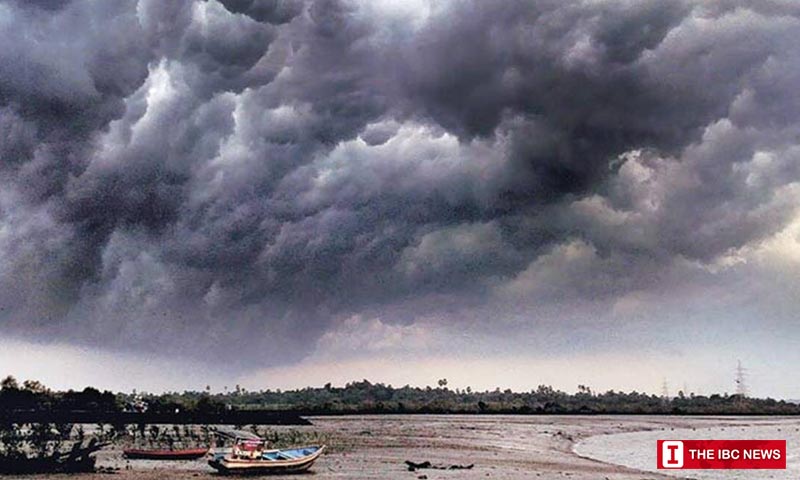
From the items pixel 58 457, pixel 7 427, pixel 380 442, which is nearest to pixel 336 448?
pixel 380 442

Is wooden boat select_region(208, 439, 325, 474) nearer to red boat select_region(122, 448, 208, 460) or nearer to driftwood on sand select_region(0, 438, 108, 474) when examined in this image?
Result: driftwood on sand select_region(0, 438, 108, 474)

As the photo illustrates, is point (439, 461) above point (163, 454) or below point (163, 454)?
above

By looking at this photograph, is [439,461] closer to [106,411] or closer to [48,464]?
[48,464]

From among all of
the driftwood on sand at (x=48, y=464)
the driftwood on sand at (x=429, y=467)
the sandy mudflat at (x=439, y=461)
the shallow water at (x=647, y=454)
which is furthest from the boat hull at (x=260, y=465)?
the shallow water at (x=647, y=454)

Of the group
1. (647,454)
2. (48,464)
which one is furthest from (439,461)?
(48,464)

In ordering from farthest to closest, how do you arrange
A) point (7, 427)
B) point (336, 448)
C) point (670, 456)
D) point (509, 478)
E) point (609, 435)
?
point (609, 435), point (7, 427), point (336, 448), point (670, 456), point (509, 478)

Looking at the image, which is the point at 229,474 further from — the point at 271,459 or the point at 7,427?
the point at 7,427

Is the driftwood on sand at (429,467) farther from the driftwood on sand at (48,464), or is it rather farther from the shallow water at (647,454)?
the driftwood on sand at (48,464)

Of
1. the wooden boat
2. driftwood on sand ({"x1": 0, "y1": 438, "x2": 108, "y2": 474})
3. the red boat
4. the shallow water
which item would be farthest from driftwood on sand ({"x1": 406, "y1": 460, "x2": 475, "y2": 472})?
driftwood on sand ({"x1": 0, "y1": 438, "x2": 108, "y2": 474})
